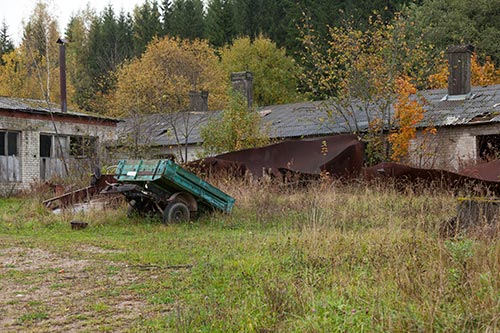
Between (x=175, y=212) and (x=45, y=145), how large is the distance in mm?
15124

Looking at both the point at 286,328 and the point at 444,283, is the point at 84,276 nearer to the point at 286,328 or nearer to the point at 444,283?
the point at 286,328

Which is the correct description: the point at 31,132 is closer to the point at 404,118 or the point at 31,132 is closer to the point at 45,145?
the point at 45,145

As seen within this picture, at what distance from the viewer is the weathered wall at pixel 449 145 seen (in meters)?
21.2

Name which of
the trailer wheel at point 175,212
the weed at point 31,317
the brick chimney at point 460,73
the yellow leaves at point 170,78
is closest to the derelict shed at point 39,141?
the yellow leaves at point 170,78

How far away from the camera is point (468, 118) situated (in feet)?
71.7

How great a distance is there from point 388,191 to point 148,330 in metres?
10.3

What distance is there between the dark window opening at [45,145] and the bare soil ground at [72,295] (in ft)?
57.2

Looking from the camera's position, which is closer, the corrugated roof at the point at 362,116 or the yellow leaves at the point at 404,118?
the yellow leaves at the point at 404,118

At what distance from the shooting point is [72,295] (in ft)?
20.9

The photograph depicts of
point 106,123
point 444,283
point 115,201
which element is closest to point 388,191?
point 115,201

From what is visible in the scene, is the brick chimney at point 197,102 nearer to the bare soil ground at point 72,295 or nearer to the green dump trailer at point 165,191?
the green dump trailer at point 165,191

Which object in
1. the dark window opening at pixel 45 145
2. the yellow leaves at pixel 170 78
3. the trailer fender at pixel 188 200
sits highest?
the yellow leaves at pixel 170 78

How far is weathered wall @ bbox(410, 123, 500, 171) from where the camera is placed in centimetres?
2116

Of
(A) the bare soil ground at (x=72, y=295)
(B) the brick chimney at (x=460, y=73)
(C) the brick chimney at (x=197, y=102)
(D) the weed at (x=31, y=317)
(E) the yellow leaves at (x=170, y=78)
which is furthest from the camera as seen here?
(E) the yellow leaves at (x=170, y=78)
